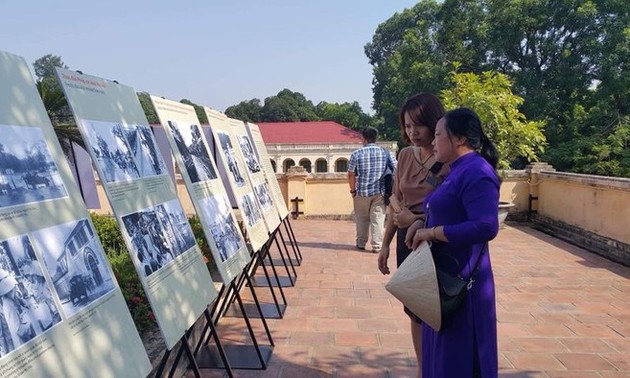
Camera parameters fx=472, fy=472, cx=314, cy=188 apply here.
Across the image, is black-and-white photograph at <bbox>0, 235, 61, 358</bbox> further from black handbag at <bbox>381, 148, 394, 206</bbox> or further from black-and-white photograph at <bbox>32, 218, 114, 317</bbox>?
black handbag at <bbox>381, 148, 394, 206</bbox>

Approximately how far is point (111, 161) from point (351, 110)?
182 feet

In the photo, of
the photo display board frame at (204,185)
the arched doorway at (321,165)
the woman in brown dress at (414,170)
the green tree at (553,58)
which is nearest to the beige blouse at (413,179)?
the woman in brown dress at (414,170)

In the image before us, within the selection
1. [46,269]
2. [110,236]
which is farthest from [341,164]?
[46,269]

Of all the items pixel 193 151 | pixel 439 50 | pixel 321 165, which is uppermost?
pixel 439 50

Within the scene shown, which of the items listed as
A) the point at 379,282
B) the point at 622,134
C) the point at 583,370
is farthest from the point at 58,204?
the point at 622,134

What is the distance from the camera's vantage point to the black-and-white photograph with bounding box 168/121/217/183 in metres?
2.94

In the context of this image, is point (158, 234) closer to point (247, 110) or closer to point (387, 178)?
point (387, 178)

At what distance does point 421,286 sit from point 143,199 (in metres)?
1.33

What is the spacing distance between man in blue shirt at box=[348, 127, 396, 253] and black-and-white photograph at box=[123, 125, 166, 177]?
170 inches

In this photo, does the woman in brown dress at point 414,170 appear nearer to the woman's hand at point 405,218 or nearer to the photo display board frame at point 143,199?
the woman's hand at point 405,218

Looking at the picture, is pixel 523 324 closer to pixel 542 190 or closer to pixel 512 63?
pixel 542 190

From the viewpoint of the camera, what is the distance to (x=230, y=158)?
163 inches

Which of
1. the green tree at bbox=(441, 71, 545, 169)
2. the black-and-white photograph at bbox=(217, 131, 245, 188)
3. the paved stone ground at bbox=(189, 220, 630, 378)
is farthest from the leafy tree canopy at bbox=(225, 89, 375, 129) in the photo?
the black-and-white photograph at bbox=(217, 131, 245, 188)

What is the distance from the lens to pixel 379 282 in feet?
17.9
